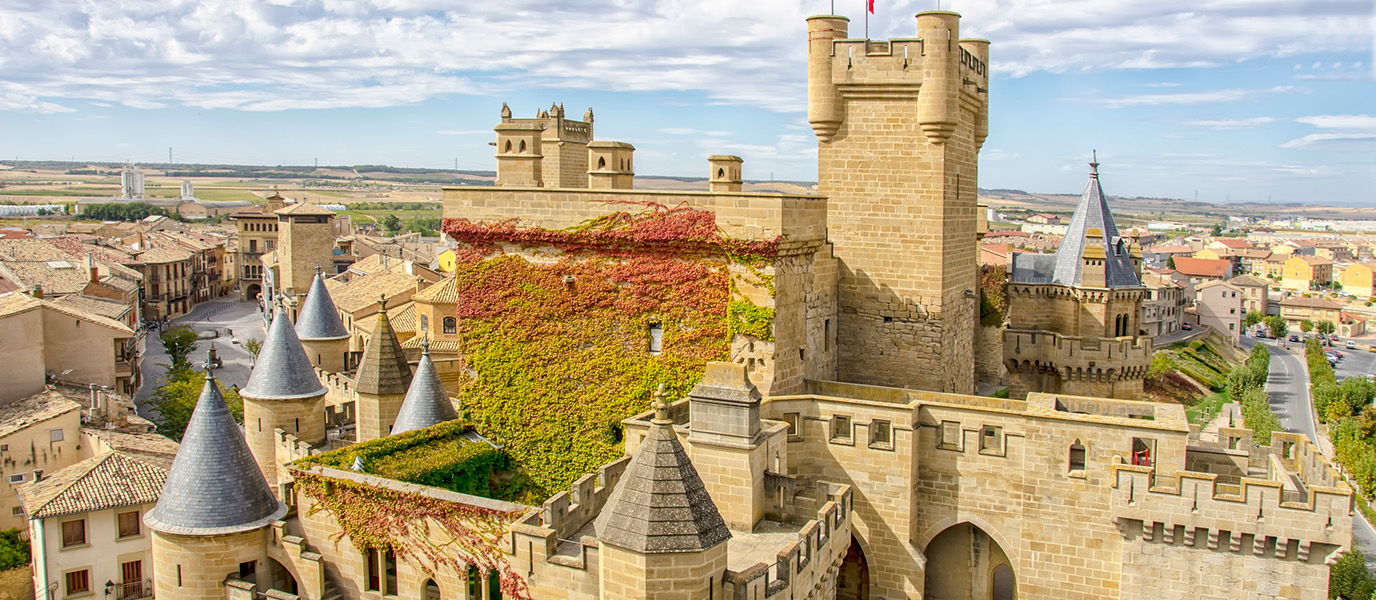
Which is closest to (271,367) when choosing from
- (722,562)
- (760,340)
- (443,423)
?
(443,423)

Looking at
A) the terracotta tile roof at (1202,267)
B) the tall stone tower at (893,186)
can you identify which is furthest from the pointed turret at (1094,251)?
the terracotta tile roof at (1202,267)

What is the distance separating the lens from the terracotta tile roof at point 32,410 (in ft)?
119

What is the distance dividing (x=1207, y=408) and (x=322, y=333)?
5971cm

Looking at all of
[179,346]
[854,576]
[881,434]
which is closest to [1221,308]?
[179,346]

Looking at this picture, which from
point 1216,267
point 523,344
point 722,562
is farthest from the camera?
point 1216,267

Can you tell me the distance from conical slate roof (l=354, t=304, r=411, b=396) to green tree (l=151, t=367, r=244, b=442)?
21.2 meters

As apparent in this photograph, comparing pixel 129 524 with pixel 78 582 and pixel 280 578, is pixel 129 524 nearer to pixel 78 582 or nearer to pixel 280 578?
pixel 78 582

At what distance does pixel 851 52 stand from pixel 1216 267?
148319mm

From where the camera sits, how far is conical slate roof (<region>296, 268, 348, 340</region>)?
4034cm

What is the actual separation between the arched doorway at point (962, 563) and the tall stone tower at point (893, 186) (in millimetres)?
4037

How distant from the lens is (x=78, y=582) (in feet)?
103

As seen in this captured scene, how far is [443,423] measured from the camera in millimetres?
24625

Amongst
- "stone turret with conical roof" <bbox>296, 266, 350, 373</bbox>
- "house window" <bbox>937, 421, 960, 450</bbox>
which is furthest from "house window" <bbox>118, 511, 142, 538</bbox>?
"house window" <bbox>937, 421, 960, 450</bbox>

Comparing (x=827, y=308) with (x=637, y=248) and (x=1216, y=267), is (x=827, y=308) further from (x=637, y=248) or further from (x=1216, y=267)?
(x=1216, y=267)
